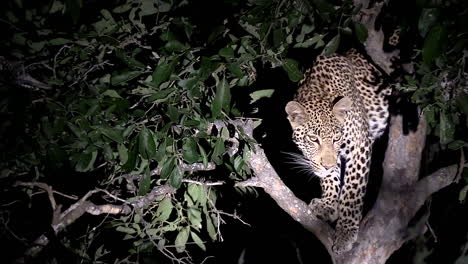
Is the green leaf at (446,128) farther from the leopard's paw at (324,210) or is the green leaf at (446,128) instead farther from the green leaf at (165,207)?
the green leaf at (165,207)

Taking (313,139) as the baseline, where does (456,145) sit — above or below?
above

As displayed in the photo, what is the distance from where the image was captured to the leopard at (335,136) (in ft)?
15.1

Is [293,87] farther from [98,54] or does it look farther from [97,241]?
[97,241]

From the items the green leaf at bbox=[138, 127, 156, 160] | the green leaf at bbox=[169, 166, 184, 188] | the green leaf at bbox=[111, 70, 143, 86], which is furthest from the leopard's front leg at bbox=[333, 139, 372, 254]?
the green leaf at bbox=[111, 70, 143, 86]

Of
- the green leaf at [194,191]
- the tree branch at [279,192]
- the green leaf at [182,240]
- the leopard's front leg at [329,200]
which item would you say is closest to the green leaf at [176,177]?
the tree branch at [279,192]

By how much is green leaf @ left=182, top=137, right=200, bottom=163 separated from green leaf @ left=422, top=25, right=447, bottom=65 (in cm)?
141

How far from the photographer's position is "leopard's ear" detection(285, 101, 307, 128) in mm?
4527

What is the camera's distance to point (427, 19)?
95.0 inches

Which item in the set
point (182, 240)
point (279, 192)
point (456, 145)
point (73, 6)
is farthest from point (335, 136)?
point (73, 6)

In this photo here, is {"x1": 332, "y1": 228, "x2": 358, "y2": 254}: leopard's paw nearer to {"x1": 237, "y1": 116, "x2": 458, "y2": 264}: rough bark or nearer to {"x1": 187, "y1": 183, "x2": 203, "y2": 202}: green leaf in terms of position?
{"x1": 237, "y1": 116, "x2": 458, "y2": 264}: rough bark

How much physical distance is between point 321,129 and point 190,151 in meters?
1.74

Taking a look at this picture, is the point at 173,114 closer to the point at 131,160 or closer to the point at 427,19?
the point at 131,160

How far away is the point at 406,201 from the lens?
13.5 ft

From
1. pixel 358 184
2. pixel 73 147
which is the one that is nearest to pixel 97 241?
pixel 358 184
